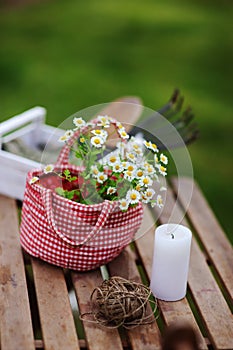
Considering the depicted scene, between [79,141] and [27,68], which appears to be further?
[27,68]

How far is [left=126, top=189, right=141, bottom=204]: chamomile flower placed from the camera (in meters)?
1.43

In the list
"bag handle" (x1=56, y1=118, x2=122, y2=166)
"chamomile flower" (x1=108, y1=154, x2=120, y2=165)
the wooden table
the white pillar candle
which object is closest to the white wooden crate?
the wooden table

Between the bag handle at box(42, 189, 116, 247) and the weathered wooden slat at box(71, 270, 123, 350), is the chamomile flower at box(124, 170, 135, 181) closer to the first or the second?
the bag handle at box(42, 189, 116, 247)

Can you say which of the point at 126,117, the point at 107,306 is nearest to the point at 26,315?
the point at 107,306

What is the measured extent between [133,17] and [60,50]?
817 millimetres

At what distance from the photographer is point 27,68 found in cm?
366

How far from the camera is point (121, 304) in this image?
132 cm

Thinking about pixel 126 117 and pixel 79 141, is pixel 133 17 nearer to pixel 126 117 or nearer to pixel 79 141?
pixel 126 117

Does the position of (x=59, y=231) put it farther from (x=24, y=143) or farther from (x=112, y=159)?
(x=24, y=143)

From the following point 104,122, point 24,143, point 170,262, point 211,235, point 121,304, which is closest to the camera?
point 121,304

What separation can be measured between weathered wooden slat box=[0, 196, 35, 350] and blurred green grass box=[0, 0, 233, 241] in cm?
95

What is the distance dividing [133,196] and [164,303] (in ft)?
0.80

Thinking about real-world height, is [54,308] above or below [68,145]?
below

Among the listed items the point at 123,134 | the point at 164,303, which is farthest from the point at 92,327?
the point at 123,134
